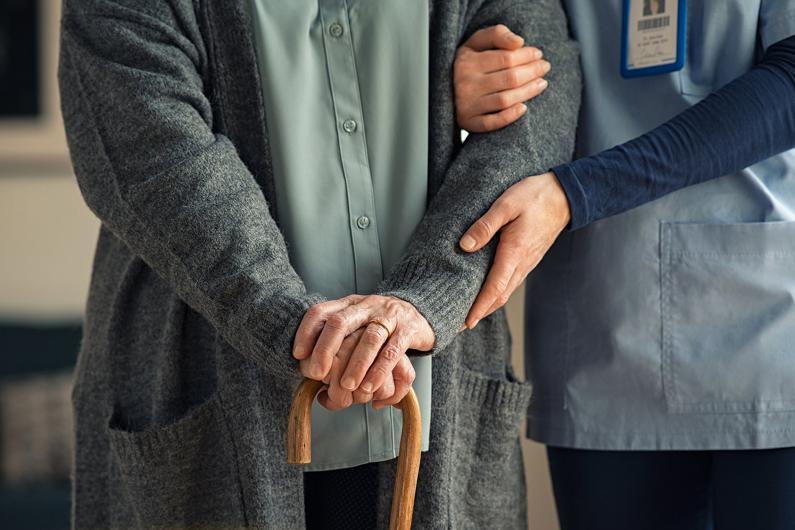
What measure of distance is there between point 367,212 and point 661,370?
1.40 feet

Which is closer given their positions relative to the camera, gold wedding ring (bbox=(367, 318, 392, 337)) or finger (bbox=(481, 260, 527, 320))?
gold wedding ring (bbox=(367, 318, 392, 337))

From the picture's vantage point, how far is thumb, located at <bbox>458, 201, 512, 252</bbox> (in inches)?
41.8

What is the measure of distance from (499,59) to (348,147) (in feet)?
0.68

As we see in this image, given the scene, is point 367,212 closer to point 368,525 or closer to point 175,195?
point 175,195

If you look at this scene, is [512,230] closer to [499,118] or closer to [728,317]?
[499,118]

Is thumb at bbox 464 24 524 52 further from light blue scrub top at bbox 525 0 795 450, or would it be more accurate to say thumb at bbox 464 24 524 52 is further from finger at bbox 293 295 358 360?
finger at bbox 293 295 358 360

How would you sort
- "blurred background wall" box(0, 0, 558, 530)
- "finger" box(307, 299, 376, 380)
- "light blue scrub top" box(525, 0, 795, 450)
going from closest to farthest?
"finger" box(307, 299, 376, 380)
"light blue scrub top" box(525, 0, 795, 450)
"blurred background wall" box(0, 0, 558, 530)

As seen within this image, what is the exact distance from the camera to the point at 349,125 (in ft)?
3.71

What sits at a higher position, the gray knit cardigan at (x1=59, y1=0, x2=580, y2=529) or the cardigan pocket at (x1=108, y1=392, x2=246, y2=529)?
the gray knit cardigan at (x1=59, y1=0, x2=580, y2=529)

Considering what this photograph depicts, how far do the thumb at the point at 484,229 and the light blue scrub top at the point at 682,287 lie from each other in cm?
23

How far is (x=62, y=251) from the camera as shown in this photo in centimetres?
352

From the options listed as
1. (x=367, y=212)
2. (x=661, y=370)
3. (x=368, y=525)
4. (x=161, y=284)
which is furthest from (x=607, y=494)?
(x=161, y=284)

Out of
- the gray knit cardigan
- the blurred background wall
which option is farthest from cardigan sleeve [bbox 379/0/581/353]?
the blurred background wall

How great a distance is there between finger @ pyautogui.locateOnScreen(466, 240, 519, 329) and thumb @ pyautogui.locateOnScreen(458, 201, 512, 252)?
0.03 m
